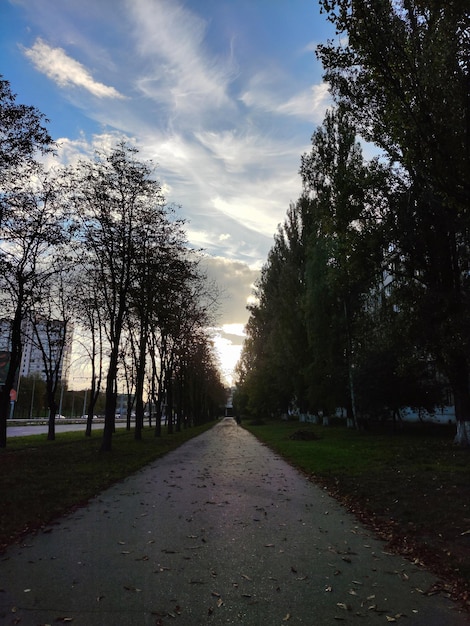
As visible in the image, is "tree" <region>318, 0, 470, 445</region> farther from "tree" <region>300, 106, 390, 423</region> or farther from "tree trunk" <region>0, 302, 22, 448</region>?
"tree trunk" <region>0, 302, 22, 448</region>

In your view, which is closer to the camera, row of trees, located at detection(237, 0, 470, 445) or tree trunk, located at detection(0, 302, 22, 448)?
row of trees, located at detection(237, 0, 470, 445)

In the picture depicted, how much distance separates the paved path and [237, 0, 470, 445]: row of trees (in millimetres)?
6044

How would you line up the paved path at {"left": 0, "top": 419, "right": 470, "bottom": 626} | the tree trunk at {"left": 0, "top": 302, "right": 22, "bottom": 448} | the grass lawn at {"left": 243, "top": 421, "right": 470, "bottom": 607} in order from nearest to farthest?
the paved path at {"left": 0, "top": 419, "right": 470, "bottom": 626}
the grass lawn at {"left": 243, "top": 421, "right": 470, "bottom": 607}
the tree trunk at {"left": 0, "top": 302, "right": 22, "bottom": 448}

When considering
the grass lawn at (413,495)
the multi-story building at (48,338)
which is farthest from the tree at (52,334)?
the grass lawn at (413,495)

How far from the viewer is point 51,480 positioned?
36.8ft

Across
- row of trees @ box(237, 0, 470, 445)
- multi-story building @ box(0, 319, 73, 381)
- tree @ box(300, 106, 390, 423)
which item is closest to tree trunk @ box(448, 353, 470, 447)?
row of trees @ box(237, 0, 470, 445)

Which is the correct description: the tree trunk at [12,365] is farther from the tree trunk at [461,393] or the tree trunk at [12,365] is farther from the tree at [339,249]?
the tree trunk at [461,393]

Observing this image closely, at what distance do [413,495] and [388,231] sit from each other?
1006cm

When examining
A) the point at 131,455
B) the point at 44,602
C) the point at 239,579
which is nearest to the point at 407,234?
the point at 131,455

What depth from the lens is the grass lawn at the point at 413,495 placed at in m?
5.69

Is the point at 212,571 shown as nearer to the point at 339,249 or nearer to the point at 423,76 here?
the point at 423,76

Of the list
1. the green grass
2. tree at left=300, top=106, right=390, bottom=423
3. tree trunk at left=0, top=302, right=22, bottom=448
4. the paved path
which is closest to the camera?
the paved path

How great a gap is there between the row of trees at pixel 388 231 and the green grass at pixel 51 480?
28.7 feet

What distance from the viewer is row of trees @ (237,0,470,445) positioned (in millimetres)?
8031
